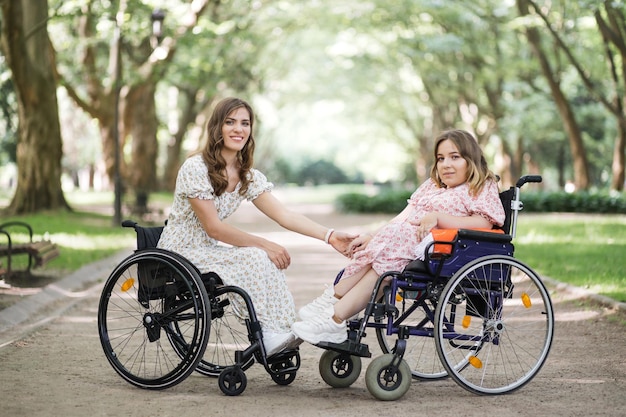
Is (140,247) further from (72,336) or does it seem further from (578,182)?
(578,182)

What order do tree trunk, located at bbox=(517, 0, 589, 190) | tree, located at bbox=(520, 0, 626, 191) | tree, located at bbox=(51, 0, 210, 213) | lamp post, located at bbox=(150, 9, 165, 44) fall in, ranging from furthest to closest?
tree trunk, located at bbox=(517, 0, 589, 190) → tree, located at bbox=(520, 0, 626, 191) → tree, located at bbox=(51, 0, 210, 213) → lamp post, located at bbox=(150, 9, 165, 44)

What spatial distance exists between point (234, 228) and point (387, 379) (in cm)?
114

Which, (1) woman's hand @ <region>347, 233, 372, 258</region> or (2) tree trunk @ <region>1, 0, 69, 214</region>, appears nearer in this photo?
(1) woman's hand @ <region>347, 233, 372, 258</region>

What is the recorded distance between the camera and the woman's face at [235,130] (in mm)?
5434

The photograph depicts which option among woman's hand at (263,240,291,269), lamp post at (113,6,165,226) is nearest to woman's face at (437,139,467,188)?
woman's hand at (263,240,291,269)

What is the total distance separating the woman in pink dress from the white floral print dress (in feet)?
0.47

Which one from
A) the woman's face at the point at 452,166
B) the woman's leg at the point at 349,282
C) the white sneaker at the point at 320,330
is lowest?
the white sneaker at the point at 320,330

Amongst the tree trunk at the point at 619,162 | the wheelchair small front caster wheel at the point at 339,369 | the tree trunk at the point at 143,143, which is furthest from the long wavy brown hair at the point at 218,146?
the tree trunk at the point at 143,143

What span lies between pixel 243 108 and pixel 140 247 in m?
0.95

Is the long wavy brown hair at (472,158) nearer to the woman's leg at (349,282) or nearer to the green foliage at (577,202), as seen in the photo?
the woman's leg at (349,282)

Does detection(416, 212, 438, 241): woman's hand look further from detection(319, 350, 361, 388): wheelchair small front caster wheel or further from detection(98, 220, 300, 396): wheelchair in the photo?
detection(98, 220, 300, 396): wheelchair

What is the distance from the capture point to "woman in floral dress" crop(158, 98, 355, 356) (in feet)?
17.0

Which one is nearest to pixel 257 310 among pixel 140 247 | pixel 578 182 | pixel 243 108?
pixel 140 247

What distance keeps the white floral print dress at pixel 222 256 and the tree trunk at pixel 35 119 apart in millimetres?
13765
